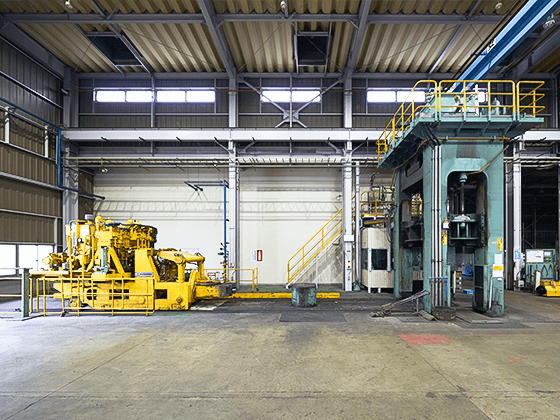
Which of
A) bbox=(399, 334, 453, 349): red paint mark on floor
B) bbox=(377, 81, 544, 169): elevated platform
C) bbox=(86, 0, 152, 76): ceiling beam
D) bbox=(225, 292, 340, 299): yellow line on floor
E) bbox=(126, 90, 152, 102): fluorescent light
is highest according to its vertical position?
bbox=(86, 0, 152, 76): ceiling beam

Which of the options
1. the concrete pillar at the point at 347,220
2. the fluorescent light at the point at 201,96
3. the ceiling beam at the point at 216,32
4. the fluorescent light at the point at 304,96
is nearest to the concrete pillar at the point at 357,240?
the concrete pillar at the point at 347,220

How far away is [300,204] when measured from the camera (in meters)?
18.1

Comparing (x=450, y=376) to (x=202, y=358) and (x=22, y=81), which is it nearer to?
(x=202, y=358)

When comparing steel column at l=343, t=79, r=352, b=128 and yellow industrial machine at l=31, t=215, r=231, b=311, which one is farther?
steel column at l=343, t=79, r=352, b=128

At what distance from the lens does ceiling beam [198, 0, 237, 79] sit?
12.1 meters

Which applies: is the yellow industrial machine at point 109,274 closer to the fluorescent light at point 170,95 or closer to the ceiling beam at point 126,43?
the ceiling beam at point 126,43

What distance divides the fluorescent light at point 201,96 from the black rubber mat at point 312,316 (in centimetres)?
1294

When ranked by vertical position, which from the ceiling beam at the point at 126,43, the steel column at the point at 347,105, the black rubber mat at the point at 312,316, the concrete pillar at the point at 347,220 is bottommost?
the black rubber mat at the point at 312,316

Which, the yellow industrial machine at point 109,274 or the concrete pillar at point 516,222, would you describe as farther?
the concrete pillar at point 516,222

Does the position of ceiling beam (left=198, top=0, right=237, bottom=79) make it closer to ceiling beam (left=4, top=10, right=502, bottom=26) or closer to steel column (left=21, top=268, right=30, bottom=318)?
ceiling beam (left=4, top=10, right=502, bottom=26)

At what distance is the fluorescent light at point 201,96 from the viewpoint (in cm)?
1758

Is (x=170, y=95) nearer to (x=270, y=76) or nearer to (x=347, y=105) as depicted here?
(x=270, y=76)

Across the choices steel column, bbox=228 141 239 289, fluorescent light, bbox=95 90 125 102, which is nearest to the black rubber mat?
steel column, bbox=228 141 239 289

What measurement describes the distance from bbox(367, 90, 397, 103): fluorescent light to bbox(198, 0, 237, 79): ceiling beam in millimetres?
8044
